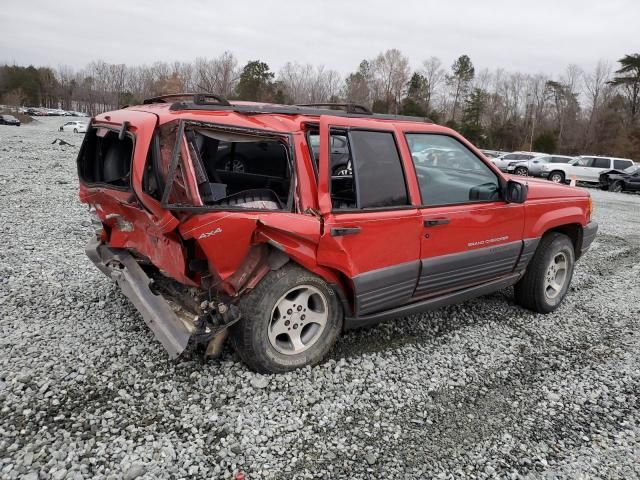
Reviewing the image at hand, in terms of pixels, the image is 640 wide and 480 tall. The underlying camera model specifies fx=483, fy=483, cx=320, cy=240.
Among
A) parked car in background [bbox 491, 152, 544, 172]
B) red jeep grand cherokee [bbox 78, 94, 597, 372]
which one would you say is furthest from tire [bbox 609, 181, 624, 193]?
red jeep grand cherokee [bbox 78, 94, 597, 372]

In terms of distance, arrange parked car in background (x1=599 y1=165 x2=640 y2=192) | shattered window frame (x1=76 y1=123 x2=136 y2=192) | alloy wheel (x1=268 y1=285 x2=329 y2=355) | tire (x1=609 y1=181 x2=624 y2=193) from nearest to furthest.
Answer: shattered window frame (x1=76 y1=123 x2=136 y2=192), alloy wheel (x1=268 y1=285 x2=329 y2=355), parked car in background (x1=599 y1=165 x2=640 y2=192), tire (x1=609 y1=181 x2=624 y2=193)

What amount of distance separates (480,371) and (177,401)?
7.36 feet

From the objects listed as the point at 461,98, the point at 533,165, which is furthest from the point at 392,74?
the point at 533,165

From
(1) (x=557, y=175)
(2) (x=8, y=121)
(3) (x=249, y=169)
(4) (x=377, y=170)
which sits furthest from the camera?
(2) (x=8, y=121)

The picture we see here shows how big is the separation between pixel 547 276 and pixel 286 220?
316 cm

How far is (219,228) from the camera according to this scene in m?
2.87

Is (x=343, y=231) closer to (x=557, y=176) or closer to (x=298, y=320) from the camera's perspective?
(x=298, y=320)

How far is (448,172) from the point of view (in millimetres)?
4188

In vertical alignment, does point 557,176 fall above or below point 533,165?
below

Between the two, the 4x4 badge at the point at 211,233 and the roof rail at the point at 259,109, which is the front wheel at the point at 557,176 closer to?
the roof rail at the point at 259,109

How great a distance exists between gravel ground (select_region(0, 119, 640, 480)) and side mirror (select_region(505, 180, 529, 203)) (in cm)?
123

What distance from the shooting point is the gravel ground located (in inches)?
102

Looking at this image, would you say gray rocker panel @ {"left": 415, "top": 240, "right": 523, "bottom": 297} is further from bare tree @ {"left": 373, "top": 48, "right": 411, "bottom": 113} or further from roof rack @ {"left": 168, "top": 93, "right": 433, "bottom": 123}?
bare tree @ {"left": 373, "top": 48, "right": 411, "bottom": 113}

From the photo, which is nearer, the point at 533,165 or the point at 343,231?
the point at 343,231
